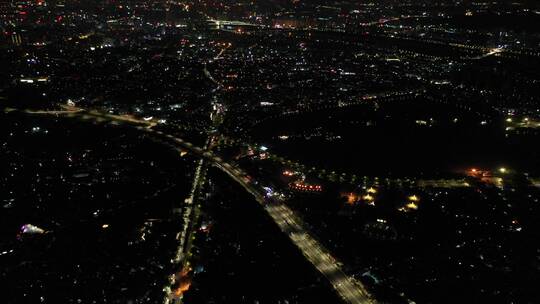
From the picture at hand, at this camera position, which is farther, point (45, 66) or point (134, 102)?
point (45, 66)

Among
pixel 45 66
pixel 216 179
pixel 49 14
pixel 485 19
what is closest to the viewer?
pixel 216 179

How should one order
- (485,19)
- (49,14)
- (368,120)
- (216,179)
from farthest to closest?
(49,14) → (485,19) → (368,120) → (216,179)

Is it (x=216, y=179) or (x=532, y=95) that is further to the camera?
(x=532, y=95)

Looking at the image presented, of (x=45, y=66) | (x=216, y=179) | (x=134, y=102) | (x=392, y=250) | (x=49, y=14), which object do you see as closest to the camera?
(x=392, y=250)

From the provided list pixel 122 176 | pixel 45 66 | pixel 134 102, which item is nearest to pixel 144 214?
pixel 122 176

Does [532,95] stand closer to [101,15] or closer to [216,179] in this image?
[216,179]

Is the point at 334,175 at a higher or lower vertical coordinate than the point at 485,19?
lower

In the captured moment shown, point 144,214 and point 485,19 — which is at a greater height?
point 485,19

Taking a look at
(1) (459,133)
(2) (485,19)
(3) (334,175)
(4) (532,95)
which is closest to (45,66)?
(3) (334,175)

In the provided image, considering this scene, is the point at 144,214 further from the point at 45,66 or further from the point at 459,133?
the point at 45,66
